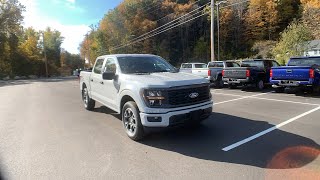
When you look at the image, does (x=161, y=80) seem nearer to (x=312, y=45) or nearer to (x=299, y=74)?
(x=299, y=74)

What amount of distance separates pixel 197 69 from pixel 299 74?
26.0ft

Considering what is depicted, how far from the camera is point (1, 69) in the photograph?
53812 millimetres

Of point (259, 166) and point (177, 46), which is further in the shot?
point (177, 46)

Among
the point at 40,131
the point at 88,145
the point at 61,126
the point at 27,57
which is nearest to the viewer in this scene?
the point at 88,145

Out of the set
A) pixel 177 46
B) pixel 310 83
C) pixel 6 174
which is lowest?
pixel 6 174

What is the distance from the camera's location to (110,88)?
24.9 ft

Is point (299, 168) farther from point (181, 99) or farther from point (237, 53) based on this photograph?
point (237, 53)

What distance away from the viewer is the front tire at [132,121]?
20.3ft

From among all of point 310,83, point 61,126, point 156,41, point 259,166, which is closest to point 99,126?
point 61,126

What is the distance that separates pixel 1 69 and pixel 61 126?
53.0m

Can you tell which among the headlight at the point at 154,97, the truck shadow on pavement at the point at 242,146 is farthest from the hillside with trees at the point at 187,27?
the headlight at the point at 154,97

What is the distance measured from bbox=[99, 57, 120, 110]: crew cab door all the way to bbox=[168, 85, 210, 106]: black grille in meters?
1.64

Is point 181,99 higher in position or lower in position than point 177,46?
lower

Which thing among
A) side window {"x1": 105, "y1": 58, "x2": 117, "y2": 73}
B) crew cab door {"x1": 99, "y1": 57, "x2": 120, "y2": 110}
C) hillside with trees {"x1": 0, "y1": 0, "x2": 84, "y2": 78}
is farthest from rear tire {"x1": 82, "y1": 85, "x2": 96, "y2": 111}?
hillside with trees {"x1": 0, "y1": 0, "x2": 84, "y2": 78}
